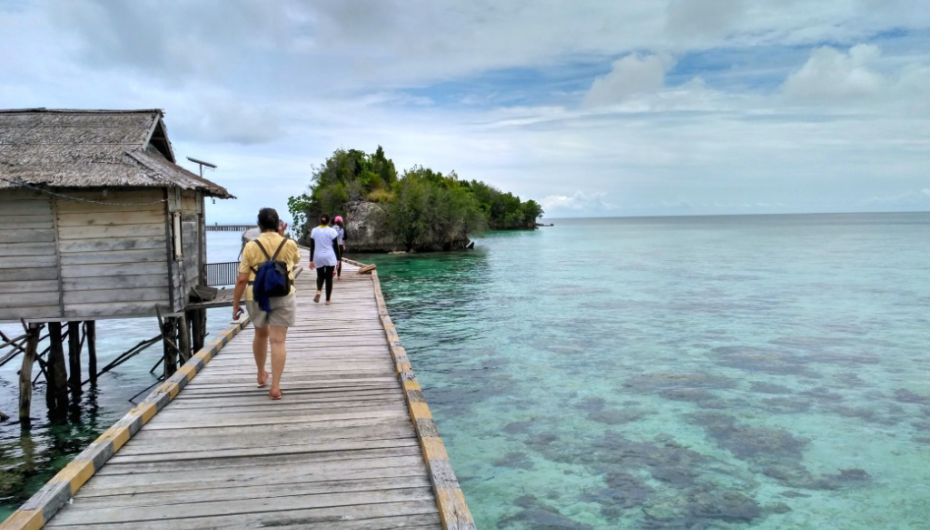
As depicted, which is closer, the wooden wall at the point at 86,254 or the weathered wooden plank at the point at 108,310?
the wooden wall at the point at 86,254

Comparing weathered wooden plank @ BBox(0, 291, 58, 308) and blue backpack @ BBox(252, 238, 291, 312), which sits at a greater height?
blue backpack @ BBox(252, 238, 291, 312)

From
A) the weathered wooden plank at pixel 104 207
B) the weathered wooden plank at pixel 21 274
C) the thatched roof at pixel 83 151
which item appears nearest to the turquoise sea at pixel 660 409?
the weathered wooden plank at pixel 21 274

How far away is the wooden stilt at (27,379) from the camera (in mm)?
13719

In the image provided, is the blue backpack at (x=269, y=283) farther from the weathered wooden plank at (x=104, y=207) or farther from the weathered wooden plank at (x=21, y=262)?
the weathered wooden plank at (x=21, y=262)

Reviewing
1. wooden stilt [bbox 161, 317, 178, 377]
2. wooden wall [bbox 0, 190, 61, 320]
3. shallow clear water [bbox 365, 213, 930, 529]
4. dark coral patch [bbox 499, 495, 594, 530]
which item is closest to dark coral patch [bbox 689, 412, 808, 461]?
shallow clear water [bbox 365, 213, 930, 529]

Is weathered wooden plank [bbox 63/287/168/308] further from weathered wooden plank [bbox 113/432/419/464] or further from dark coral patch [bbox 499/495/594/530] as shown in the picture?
dark coral patch [bbox 499/495/594/530]

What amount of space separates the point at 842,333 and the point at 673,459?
13911 millimetres

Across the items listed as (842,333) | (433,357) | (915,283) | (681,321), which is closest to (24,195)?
(433,357)

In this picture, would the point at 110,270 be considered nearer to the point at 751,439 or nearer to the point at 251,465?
the point at 251,465

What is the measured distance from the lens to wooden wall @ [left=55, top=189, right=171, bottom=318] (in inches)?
526

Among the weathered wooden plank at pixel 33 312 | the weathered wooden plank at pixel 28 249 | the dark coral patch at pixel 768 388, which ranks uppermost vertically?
the weathered wooden plank at pixel 28 249

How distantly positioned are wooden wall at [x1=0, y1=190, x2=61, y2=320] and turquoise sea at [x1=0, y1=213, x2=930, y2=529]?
8.39ft

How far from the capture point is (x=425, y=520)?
4.66m

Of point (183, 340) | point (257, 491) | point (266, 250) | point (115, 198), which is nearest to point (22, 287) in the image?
point (115, 198)
